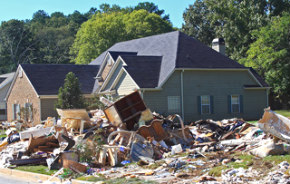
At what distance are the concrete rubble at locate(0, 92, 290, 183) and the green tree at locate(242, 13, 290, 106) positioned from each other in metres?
22.6

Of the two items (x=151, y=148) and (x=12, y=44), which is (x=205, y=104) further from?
(x=12, y=44)

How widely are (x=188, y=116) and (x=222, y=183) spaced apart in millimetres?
19985

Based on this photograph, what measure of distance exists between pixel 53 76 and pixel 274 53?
64.6 ft

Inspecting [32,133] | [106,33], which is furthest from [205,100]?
[106,33]

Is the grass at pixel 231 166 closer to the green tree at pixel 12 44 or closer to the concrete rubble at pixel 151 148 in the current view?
the concrete rubble at pixel 151 148

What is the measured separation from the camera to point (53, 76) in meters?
35.5

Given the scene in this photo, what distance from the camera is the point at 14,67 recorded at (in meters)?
75.9

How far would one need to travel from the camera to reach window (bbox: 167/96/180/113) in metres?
29.5

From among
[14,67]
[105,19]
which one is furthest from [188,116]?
[14,67]

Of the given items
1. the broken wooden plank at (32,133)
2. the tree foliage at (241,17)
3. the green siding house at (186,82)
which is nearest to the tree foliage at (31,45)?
the tree foliage at (241,17)

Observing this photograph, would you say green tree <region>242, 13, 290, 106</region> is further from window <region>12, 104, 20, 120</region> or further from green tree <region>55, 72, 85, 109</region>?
window <region>12, 104, 20, 120</region>

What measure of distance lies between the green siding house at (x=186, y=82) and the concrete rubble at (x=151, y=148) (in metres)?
8.55

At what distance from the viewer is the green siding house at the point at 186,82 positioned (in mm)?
29203

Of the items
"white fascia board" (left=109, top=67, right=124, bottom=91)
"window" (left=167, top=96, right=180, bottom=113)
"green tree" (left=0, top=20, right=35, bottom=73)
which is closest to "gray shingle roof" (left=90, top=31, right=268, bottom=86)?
"window" (left=167, top=96, right=180, bottom=113)
